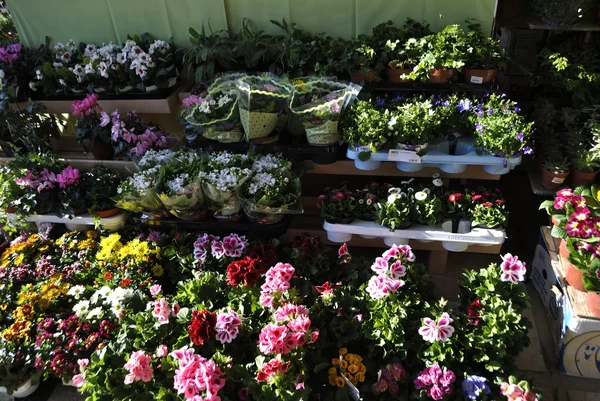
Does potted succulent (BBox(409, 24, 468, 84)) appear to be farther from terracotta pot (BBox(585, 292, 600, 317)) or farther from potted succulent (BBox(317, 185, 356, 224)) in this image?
terracotta pot (BBox(585, 292, 600, 317))

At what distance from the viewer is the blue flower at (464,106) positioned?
2.53 metres

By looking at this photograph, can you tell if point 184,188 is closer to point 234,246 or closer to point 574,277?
point 234,246

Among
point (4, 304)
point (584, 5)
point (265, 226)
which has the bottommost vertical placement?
point (4, 304)

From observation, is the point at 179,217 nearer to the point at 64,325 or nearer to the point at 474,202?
the point at 64,325

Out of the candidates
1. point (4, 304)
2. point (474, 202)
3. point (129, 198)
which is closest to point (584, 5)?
point (474, 202)

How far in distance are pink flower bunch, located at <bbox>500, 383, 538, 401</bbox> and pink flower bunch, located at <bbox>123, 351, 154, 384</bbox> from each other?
1.40 meters

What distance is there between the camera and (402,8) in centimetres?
287

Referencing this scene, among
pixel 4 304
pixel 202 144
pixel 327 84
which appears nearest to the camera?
pixel 4 304

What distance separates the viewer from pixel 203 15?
3055mm

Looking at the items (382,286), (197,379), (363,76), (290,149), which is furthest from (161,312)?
(363,76)

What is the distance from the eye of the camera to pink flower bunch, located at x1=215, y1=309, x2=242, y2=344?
1810 millimetres

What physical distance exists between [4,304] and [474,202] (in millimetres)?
2679

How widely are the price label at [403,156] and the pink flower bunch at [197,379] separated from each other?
1456 millimetres

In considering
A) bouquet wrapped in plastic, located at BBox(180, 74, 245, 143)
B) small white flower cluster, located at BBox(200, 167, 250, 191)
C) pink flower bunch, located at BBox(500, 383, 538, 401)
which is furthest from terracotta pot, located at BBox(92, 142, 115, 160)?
pink flower bunch, located at BBox(500, 383, 538, 401)
